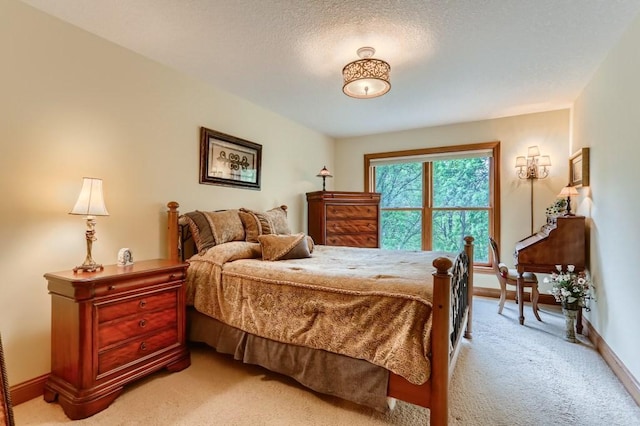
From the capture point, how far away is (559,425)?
1.71m

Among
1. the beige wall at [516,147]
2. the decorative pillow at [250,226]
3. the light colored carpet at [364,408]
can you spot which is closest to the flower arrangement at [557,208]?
the beige wall at [516,147]

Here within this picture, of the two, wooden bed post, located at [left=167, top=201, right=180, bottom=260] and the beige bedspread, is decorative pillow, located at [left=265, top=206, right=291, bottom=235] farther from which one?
wooden bed post, located at [left=167, top=201, right=180, bottom=260]

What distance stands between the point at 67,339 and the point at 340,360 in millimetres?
1605

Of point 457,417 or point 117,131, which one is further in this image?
point 117,131

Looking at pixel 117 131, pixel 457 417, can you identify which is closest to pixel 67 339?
pixel 117 131

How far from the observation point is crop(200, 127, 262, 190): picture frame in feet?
10.2

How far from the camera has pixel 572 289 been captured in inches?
113

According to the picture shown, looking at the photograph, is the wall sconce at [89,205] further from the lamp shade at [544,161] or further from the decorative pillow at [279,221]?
the lamp shade at [544,161]

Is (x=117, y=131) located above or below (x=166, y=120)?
below

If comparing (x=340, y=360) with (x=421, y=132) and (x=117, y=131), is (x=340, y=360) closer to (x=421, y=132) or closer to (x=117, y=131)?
(x=117, y=131)

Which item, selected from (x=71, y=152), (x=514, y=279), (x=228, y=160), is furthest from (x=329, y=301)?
(x=514, y=279)

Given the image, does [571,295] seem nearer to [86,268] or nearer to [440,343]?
[440,343]

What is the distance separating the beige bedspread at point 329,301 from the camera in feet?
5.24

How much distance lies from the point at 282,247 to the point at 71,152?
1652mm
